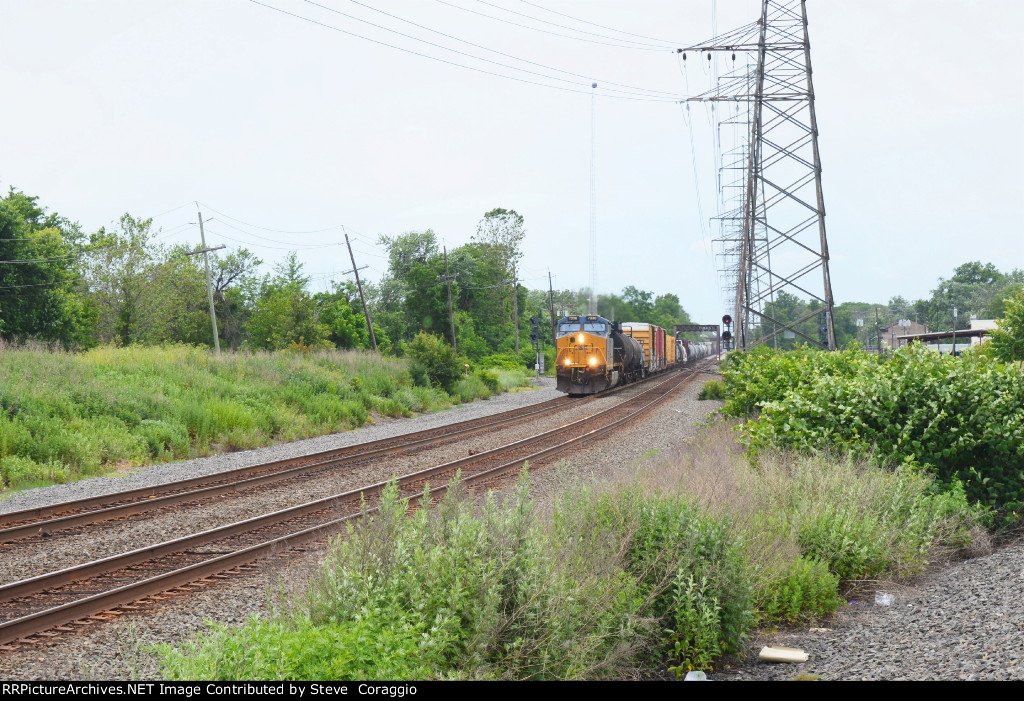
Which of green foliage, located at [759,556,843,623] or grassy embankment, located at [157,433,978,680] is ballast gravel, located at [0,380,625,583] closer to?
grassy embankment, located at [157,433,978,680]

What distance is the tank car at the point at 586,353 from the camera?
34.2m

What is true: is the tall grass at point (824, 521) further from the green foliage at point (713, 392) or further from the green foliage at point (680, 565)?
the green foliage at point (713, 392)

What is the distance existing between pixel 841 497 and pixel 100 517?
9.28 metres

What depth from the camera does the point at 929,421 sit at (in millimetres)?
10062

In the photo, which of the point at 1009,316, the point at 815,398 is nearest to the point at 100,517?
the point at 815,398

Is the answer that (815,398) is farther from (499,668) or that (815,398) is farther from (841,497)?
(499,668)

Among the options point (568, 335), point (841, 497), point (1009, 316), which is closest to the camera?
point (841, 497)

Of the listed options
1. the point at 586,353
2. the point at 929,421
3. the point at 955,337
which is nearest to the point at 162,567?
the point at 929,421

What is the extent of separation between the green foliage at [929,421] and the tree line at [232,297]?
82.6 feet

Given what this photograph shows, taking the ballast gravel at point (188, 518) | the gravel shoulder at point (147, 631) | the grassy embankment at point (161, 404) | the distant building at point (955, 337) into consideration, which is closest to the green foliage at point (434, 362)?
the grassy embankment at point (161, 404)

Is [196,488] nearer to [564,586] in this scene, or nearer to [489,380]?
[564,586]

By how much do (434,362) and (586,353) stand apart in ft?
22.4

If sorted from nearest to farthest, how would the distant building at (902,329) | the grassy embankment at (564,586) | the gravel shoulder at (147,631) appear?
the grassy embankment at (564,586), the gravel shoulder at (147,631), the distant building at (902,329)

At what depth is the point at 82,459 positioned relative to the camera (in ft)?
47.3
